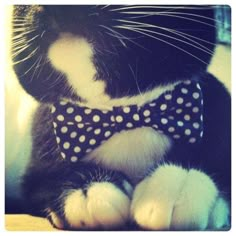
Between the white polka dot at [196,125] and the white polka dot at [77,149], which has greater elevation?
the white polka dot at [196,125]

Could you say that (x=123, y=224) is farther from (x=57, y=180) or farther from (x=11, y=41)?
(x=11, y=41)

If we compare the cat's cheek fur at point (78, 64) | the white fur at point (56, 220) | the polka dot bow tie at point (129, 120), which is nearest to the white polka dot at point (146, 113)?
the polka dot bow tie at point (129, 120)

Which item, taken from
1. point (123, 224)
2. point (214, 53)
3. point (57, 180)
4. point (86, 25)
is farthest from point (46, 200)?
point (214, 53)

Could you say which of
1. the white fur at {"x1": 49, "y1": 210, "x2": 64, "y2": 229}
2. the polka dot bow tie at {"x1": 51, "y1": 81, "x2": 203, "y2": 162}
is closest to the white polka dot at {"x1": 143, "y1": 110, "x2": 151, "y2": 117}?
the polka dot bow tie at {"x1": 51, "y1": 81, "x2": 203, "y2": 162}

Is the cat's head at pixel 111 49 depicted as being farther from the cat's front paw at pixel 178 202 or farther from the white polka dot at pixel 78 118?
the cat's front paw at pixel 178 202

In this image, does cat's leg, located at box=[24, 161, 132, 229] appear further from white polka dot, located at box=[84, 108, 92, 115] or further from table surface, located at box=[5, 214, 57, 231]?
white polka dot, located at box=[84, 108, 92, 115]

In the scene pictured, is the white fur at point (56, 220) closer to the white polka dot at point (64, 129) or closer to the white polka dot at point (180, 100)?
the white polka dot at point (64, 129)

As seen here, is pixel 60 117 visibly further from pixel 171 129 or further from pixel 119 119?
pixel 171 129

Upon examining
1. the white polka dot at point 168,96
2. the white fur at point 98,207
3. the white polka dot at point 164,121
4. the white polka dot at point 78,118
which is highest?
the white polka dot at point 168,96
